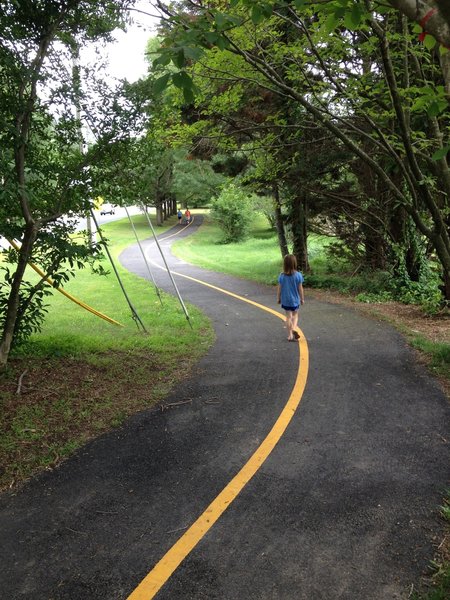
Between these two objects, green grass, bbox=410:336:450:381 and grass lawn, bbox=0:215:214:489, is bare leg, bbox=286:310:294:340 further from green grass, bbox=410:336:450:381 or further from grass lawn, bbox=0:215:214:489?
green grass, bbox=410:336:450:381

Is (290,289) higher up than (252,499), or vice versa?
(290,289)

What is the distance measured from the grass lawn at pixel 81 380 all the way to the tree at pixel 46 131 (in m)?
0.76

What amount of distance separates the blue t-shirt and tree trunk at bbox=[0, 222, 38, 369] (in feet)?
14.6

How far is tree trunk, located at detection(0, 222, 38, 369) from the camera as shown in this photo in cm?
610

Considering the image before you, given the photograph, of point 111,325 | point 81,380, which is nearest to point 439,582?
point 81,380

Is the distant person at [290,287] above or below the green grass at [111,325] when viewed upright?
above

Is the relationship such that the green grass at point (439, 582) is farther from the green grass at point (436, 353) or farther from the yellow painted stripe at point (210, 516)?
the green grass at point (436, 353)

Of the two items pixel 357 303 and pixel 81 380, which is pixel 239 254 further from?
pixel 81 380

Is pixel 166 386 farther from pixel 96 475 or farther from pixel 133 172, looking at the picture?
pixel 133 172

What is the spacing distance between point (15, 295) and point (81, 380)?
59.7 inches

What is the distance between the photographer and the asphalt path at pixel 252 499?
2867 millimetres

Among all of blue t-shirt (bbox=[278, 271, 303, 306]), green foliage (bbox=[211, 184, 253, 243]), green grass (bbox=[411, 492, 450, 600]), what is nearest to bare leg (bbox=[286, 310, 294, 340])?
blue t-shirt (bbox=[278, 271, 303, 306])

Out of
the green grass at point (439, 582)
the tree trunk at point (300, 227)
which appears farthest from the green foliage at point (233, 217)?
the green grass at point (439, 582)

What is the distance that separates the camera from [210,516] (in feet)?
11.5
